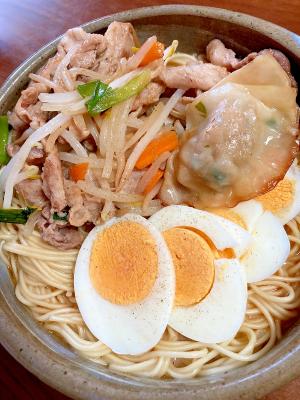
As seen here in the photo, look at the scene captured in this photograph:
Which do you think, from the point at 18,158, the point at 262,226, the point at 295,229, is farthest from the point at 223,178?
the point at 18,158

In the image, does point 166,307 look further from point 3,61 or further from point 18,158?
point 3,61

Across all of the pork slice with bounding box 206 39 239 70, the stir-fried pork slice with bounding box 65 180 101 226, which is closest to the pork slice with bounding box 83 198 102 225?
the stir-fried pork slice with bounding box 65 180 101 226

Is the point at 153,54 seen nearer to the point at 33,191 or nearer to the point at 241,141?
the point at 241,141

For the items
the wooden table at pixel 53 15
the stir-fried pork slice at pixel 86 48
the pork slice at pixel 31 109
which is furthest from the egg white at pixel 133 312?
the wooden table at pixel 53 15

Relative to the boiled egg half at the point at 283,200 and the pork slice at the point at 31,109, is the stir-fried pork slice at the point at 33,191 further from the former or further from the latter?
the boiled egg half at the point at 283,200

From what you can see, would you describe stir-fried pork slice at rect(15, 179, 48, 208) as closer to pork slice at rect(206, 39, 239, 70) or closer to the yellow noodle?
the yellow noodle

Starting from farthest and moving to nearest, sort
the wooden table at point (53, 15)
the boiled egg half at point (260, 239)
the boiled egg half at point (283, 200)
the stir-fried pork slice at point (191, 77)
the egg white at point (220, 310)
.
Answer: the wooden table at point (53, 15) → the stir-fried pork slice at point (191, 77) → the boiled egg half at point (283, 200) → the boiled egg half at point (260, 239) → the egg white at point (220, 310)
